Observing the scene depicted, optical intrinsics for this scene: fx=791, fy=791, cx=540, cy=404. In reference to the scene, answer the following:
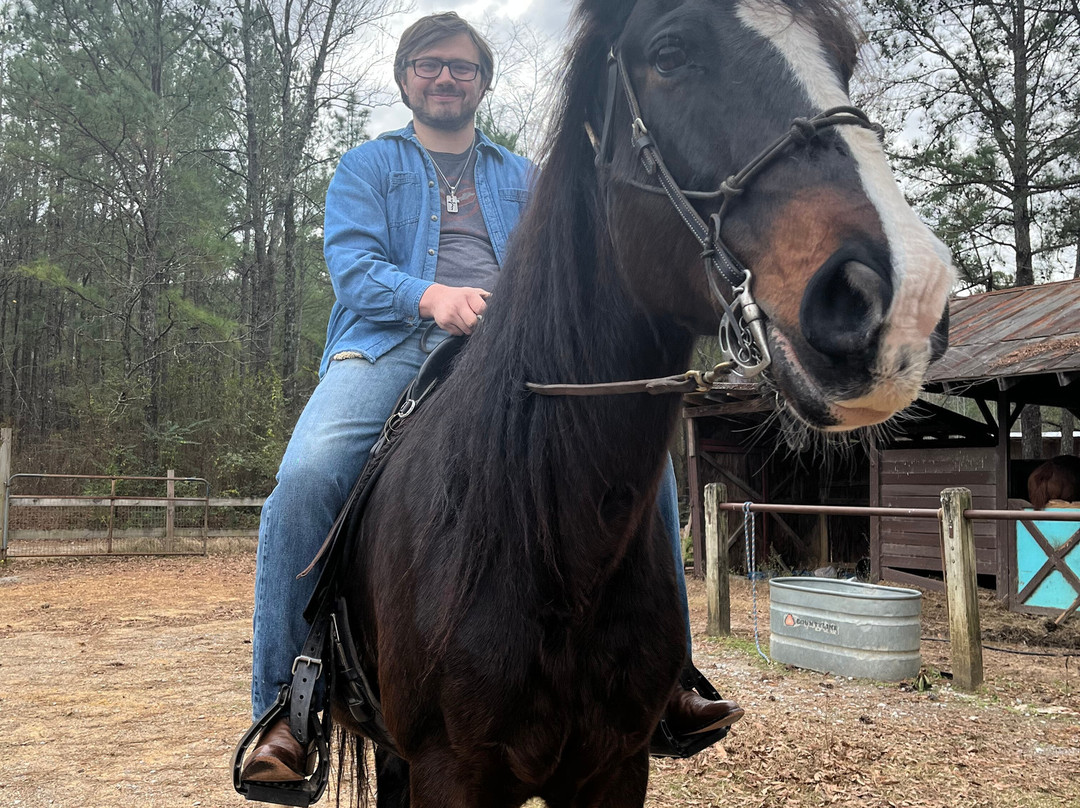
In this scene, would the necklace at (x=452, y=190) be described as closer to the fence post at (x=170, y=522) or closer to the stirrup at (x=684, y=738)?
the stirrup at (x=684, y=738)

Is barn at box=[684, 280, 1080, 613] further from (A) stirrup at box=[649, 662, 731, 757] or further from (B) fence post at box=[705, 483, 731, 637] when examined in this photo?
(A) stirrup at box=[649, 662, 731, 757]

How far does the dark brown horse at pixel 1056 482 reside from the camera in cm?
984

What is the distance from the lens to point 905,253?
1118 millimetres

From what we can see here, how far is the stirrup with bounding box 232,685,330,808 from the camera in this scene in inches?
88.7

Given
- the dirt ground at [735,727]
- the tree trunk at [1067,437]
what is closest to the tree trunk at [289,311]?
the dirt ground at [735,727]

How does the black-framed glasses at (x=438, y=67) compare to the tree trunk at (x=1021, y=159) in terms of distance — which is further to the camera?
the tree trunk at (x=1021, y=159)

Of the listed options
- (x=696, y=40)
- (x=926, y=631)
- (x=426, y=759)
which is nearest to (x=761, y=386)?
(x=696, y=40)

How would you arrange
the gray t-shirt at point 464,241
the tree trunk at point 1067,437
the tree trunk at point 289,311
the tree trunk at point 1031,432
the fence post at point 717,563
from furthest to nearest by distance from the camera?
1. the tree trunk at point 289,311
2. the tree trunk at point 1067,437
3. the tree trunk at point 1031,432
4. the fence post at point 717,563
5. the gray t-shirt at point 464,241

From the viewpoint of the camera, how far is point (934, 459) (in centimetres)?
1155

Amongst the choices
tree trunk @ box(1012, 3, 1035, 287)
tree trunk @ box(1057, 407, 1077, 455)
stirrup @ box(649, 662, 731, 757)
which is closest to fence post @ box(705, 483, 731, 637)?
stirrup @ box(649, 662, 731, 757)

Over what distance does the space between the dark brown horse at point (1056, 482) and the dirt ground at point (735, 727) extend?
1.75 metres

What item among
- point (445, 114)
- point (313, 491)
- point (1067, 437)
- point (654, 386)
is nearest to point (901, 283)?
point (654, 386)

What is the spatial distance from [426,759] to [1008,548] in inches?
405

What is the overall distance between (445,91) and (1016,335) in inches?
397
